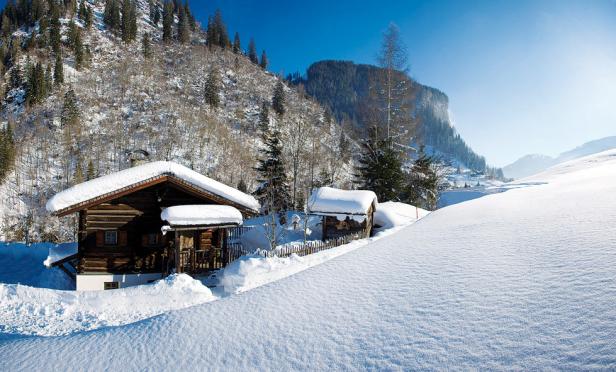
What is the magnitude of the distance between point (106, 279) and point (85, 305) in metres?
4.88

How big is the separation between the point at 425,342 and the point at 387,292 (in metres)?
1.27

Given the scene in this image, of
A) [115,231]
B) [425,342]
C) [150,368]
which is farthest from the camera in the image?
[115,231]

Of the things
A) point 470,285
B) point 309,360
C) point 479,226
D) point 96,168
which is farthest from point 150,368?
point 96,168

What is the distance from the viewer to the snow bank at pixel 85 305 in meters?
9.25

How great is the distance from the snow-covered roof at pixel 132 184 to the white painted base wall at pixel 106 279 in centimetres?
344

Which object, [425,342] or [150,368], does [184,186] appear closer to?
[150,368]

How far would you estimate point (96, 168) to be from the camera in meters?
58.8

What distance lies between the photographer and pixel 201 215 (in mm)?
14109

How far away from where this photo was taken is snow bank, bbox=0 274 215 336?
9250 mm

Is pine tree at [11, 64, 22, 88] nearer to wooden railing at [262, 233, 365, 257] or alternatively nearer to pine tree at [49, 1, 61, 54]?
pine tree at [49, 1, 61, 54]

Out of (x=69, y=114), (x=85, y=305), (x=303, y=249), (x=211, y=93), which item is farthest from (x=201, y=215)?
(x=211, y=93)

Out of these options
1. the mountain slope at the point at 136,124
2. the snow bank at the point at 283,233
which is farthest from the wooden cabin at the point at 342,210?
the mountain slope at the point at 136,124

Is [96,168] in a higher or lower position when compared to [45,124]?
lower

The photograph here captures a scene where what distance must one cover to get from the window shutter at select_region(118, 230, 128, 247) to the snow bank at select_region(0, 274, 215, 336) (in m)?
4.29
